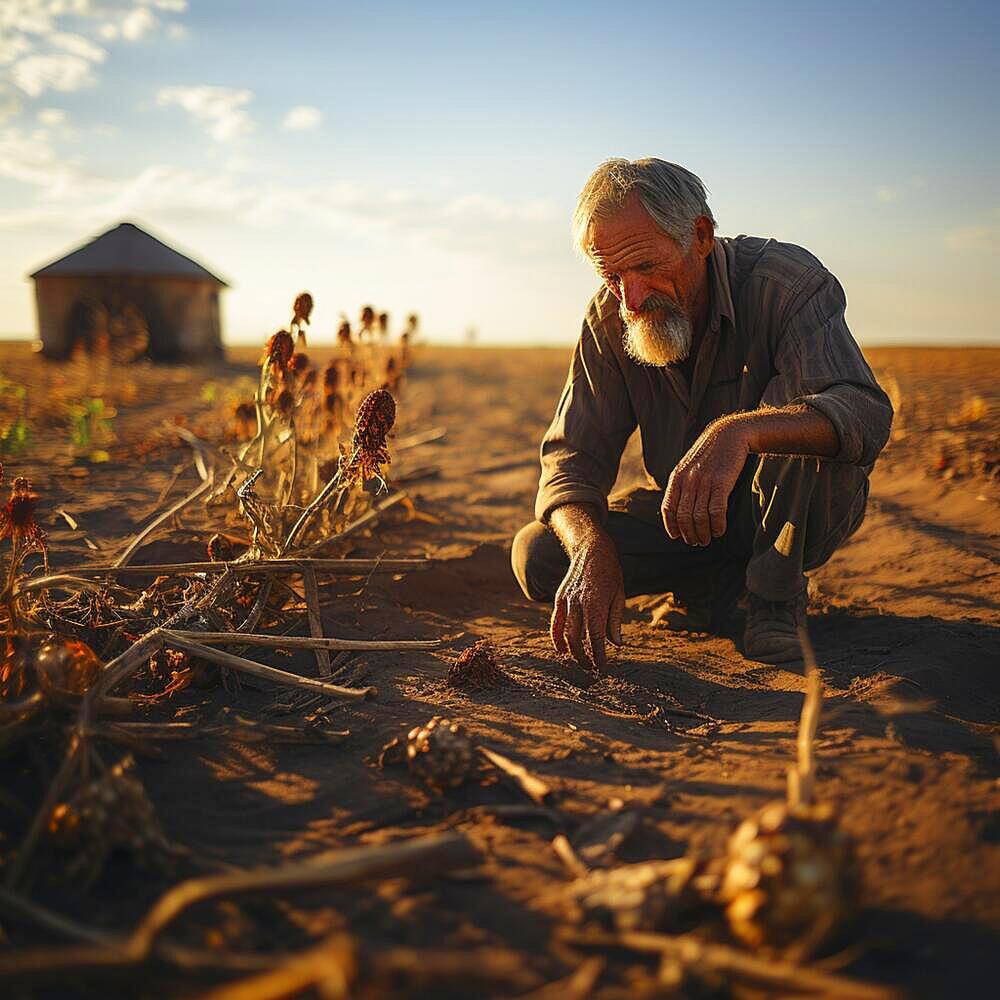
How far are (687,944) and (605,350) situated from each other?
249 cm

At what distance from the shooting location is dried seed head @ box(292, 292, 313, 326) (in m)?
3.36

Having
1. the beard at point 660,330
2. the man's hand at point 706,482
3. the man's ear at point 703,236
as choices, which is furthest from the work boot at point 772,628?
the man's ear at point 703,236

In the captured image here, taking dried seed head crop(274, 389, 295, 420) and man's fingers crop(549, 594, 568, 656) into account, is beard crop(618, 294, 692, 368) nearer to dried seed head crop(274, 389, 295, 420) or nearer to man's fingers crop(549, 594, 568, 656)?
man's fingers crop(549, 594, 568, 656)

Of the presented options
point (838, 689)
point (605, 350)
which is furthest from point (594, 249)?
point (838, 689)

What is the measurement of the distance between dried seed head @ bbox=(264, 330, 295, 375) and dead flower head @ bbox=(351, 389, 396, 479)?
662 millimetres

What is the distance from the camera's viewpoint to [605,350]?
3398 millimetres

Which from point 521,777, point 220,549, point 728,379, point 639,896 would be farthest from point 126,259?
point 639,896

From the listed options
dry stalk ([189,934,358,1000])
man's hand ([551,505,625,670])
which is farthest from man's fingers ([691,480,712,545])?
dry stalk ([189,934,358,1000])

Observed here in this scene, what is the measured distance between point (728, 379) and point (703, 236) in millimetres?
544

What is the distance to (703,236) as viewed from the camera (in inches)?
121

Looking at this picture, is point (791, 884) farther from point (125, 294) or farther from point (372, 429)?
point (125, 294)

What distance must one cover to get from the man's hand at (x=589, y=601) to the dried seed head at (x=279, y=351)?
1.37m

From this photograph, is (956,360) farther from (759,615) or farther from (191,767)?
(191,767)

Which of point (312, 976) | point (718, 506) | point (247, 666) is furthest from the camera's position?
point (718, 506)
